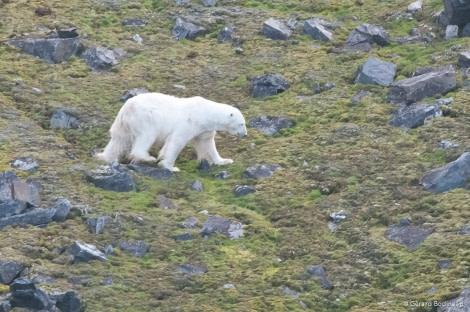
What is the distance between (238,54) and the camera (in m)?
26.0

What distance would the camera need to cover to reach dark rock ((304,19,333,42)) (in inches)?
1046

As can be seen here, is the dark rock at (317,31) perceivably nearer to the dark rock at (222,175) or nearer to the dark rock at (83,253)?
the dark rock at (222,175)

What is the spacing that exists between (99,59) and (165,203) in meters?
7.57

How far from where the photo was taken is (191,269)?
16.1m

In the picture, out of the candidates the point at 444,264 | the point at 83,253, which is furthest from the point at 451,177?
the point at 83,253

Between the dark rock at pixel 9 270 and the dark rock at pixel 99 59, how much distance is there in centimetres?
1012

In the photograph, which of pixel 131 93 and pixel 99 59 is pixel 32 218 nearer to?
pixel 131 93

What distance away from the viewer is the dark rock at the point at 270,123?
22.1 m

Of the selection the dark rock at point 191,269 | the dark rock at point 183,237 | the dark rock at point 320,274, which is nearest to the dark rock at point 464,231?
the dark rock at point 320,274

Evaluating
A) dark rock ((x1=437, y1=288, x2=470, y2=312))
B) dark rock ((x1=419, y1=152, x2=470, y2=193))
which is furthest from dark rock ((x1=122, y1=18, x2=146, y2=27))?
dark rock ((x1=437, y1=288, x2=470, y2=312))

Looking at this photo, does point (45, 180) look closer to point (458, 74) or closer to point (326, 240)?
point (326, 240)

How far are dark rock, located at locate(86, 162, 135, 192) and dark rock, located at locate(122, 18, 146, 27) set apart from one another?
9.20 meters

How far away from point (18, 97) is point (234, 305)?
9.96 metres

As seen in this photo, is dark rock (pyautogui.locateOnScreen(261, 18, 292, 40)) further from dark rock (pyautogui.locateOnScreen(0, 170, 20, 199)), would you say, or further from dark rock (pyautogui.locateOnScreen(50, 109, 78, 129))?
dark rock (pyautogui.locateOnScreen(0, 170, 20, 199))
